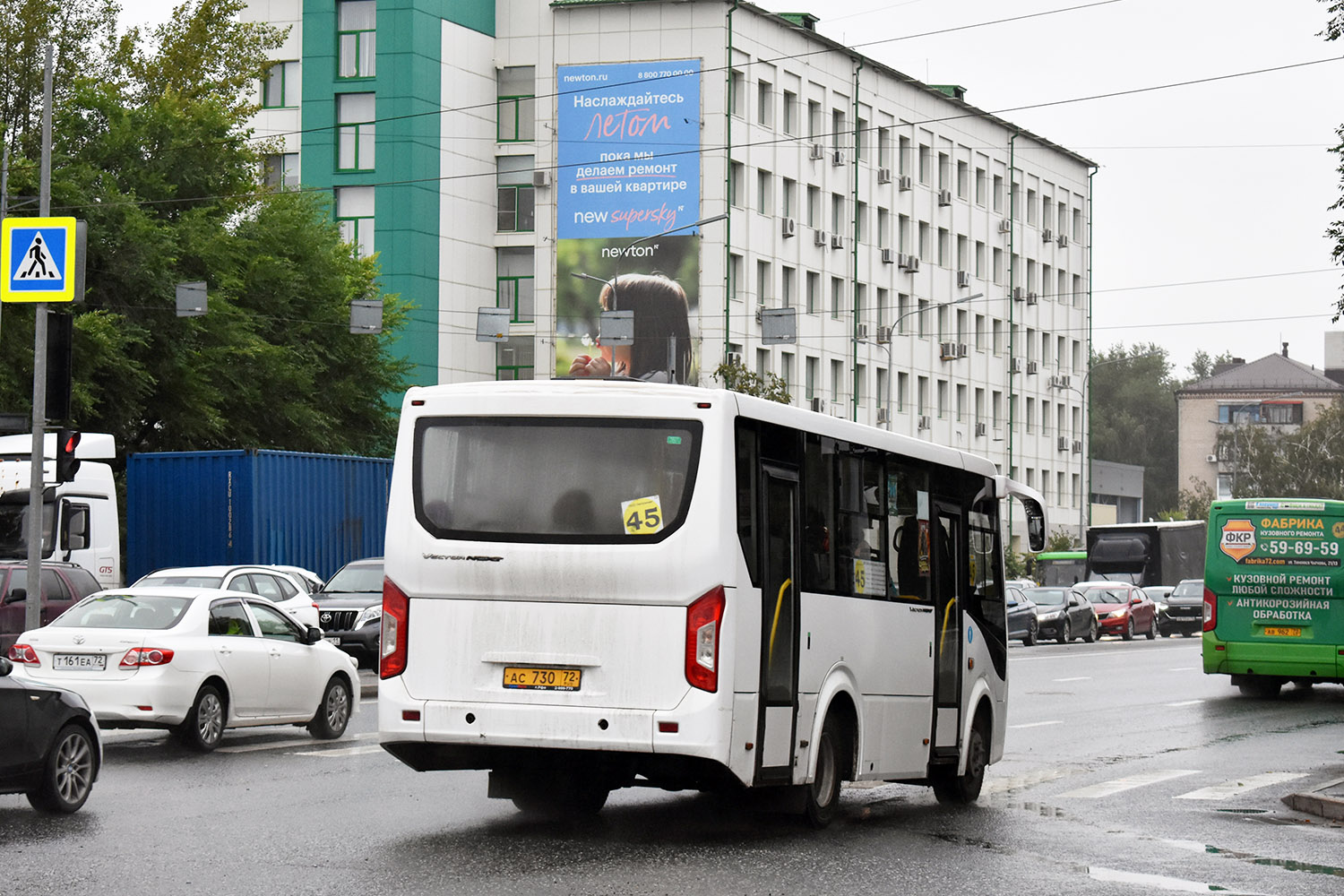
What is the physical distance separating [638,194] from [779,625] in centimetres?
5353

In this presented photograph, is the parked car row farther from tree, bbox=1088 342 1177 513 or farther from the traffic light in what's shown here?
tree, bbox=1088 342 1177 513

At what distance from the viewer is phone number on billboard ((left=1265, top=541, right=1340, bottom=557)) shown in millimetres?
27391

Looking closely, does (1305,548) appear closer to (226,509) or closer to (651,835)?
(226,509)

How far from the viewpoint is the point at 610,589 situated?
11109 millimetres

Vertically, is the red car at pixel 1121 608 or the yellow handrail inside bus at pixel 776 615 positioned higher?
the yellow handrail inside bus at pixel 776 615

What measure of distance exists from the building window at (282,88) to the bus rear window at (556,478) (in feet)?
192

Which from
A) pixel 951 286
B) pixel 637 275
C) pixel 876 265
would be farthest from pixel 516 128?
pixel 951 286

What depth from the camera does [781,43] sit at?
68.9m

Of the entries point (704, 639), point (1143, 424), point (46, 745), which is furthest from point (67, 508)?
point (1143, 424)

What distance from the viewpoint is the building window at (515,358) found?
6844 centimetres

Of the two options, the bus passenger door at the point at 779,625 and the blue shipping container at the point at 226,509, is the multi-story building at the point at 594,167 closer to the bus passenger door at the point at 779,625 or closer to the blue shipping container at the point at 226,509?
the blue shipping container at the point at 226,509

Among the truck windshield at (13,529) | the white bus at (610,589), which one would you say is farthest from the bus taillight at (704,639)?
the truck windshield at (13,529)

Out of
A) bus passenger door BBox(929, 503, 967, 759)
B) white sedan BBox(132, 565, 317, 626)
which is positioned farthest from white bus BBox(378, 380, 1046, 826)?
white sedan BBox(132, 565, 317, 626)

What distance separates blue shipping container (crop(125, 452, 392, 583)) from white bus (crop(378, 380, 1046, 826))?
20.9 metres
